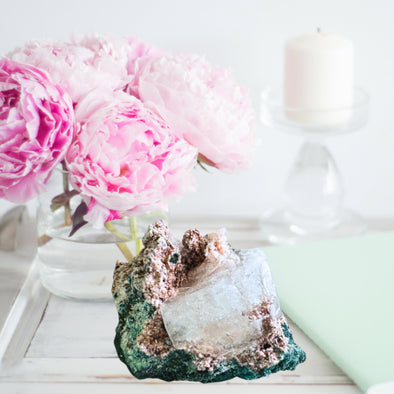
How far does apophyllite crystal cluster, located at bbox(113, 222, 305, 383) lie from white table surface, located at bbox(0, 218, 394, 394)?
0.06 metres

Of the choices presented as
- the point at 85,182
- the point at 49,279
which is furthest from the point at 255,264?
the point at 49,279

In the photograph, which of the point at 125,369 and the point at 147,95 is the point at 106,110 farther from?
the point at 125,369

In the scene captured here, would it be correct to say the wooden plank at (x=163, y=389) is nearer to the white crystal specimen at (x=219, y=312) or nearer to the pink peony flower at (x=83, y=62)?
the white crystal specimen at (x=219, y=312)

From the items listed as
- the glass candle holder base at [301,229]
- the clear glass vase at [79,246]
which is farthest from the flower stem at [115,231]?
the glass candle holder base at [301,229]

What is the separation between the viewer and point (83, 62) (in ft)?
1.94

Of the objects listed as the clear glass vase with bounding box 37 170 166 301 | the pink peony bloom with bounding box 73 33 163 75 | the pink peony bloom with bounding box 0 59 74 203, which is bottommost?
the clear glass vase with bounding box 37 170 166 301

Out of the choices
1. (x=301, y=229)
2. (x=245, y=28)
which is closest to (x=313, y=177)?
(x=301, y=229)

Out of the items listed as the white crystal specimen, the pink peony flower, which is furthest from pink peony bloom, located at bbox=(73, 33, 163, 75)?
the white crystal specimen

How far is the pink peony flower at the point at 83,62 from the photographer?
1.87 feet

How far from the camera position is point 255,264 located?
0.51 metres

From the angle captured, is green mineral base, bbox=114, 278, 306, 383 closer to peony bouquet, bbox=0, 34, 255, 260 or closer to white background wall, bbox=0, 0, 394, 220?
peony bouquet, bbox=0, 34, 255, 260

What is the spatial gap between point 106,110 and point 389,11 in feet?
1.77

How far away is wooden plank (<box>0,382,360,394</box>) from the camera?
536mm

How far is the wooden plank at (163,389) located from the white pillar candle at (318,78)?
0.39 metres
